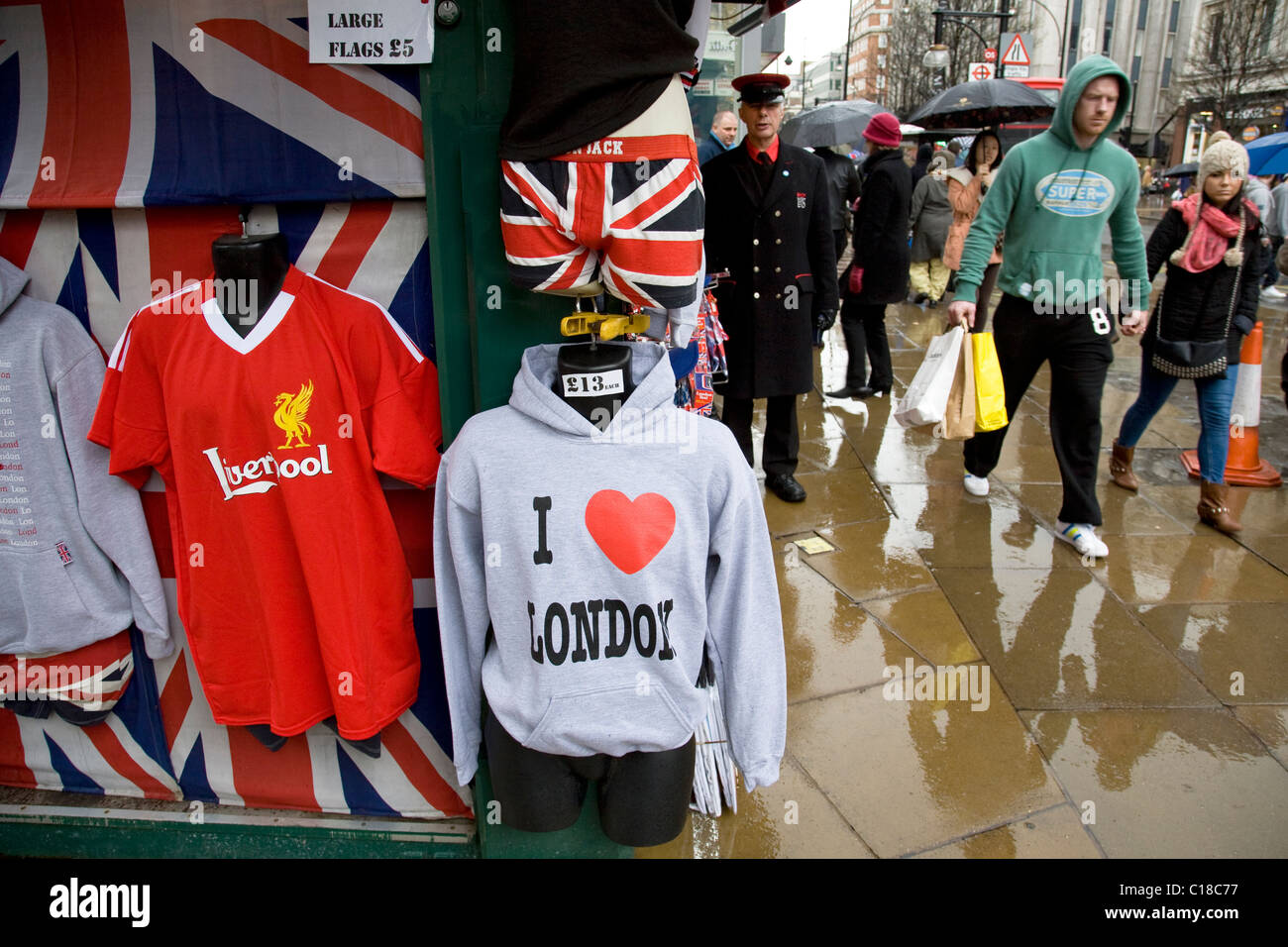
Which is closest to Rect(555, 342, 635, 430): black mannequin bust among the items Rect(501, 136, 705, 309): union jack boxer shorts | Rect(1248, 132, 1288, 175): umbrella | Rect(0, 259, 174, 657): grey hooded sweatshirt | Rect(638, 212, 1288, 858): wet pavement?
Rect(501, 136, 705, 309): union jack boxer shorts

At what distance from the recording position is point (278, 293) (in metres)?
2.17

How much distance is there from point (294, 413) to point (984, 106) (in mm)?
8831

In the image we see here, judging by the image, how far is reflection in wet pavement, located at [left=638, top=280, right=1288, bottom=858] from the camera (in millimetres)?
2959

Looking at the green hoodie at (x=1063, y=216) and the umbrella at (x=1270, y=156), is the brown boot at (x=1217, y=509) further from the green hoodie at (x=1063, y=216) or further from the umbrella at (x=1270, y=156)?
the umbrella at (x=1270, y=156)

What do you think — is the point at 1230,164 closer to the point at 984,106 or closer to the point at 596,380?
the point at 596,380

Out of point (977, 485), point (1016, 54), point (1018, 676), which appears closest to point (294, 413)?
point (1018, 676)

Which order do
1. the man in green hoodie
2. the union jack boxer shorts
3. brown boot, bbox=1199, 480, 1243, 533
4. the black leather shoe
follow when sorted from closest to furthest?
the union jack boxer shorts
the man in green hoodie
brown boot, bbox=1199, 480, 1243, 533
the black leather shoe

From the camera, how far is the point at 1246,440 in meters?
5.72

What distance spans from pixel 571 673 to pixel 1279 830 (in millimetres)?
2606

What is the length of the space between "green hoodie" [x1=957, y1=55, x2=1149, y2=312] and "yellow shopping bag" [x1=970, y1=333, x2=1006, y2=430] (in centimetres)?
26

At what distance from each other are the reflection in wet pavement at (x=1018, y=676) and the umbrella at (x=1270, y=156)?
7.83m

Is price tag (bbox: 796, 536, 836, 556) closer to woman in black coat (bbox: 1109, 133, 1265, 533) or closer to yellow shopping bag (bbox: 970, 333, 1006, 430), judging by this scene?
yellow shopping bag (bbox: 970, 333, 1006, 430)
